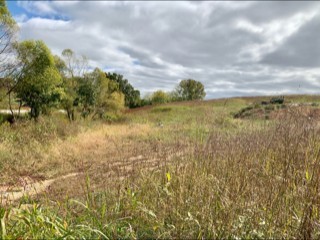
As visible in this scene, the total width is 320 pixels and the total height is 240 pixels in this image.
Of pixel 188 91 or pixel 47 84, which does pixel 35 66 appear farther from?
pixel 188 91

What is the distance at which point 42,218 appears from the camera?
6.45 ft

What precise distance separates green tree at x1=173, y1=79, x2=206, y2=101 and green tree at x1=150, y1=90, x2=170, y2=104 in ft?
10.2

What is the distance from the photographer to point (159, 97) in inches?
1658

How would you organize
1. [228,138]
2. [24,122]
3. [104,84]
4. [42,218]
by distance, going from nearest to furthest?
[42,218], [228,138], [24,122], [104,84]

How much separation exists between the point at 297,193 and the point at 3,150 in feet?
23.9

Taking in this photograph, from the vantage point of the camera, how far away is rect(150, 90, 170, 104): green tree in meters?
41.1

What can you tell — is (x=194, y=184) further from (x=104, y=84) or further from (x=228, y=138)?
(x=104, y=84)

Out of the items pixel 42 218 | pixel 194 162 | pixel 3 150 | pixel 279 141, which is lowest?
pixel 3 150

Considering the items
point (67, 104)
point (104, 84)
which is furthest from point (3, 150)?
point (104, 84)

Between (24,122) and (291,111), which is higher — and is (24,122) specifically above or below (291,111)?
below

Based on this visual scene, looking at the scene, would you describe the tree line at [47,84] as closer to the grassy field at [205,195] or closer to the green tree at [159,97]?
the grassy field at [205,195]

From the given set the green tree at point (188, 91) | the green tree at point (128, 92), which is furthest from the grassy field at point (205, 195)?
the green tree at point (188, 91)

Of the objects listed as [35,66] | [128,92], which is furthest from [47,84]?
[128,92]

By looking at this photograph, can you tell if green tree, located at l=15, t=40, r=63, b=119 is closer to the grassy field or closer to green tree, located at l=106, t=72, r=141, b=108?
the grassy field
